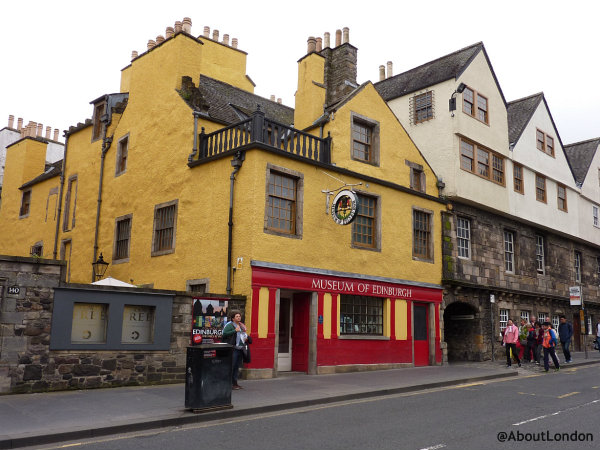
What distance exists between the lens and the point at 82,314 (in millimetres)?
12227

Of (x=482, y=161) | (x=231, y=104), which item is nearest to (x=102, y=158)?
(x=231, y=104)

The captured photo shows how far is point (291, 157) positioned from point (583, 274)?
22342 mm

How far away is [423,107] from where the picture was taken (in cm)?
2347

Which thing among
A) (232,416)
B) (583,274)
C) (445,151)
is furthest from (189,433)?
(583,274)

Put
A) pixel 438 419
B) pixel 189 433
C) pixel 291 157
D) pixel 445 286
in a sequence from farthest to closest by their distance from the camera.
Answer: pixel 445 286
pixel 291 157
pixel 438 419
pixel 189 433

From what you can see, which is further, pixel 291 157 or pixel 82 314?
pixel 291 157

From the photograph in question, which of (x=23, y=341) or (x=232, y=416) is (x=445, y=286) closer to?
(x=232, y=416)

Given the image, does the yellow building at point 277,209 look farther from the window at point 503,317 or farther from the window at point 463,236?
the window at point 503,317

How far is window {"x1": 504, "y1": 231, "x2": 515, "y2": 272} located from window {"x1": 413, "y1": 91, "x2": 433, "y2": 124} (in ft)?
21.7

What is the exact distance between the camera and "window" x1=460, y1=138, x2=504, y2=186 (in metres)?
22.5

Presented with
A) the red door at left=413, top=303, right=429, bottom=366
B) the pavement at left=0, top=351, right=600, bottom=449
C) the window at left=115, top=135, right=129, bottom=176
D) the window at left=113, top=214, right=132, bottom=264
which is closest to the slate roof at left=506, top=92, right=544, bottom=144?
the red door at left=413, top=303, right=429, bottom=366

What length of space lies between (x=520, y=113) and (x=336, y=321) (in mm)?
16878

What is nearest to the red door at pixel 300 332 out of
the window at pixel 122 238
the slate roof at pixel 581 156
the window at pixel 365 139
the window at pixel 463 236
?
the window at pixel 365 139

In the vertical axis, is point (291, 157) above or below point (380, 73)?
below
